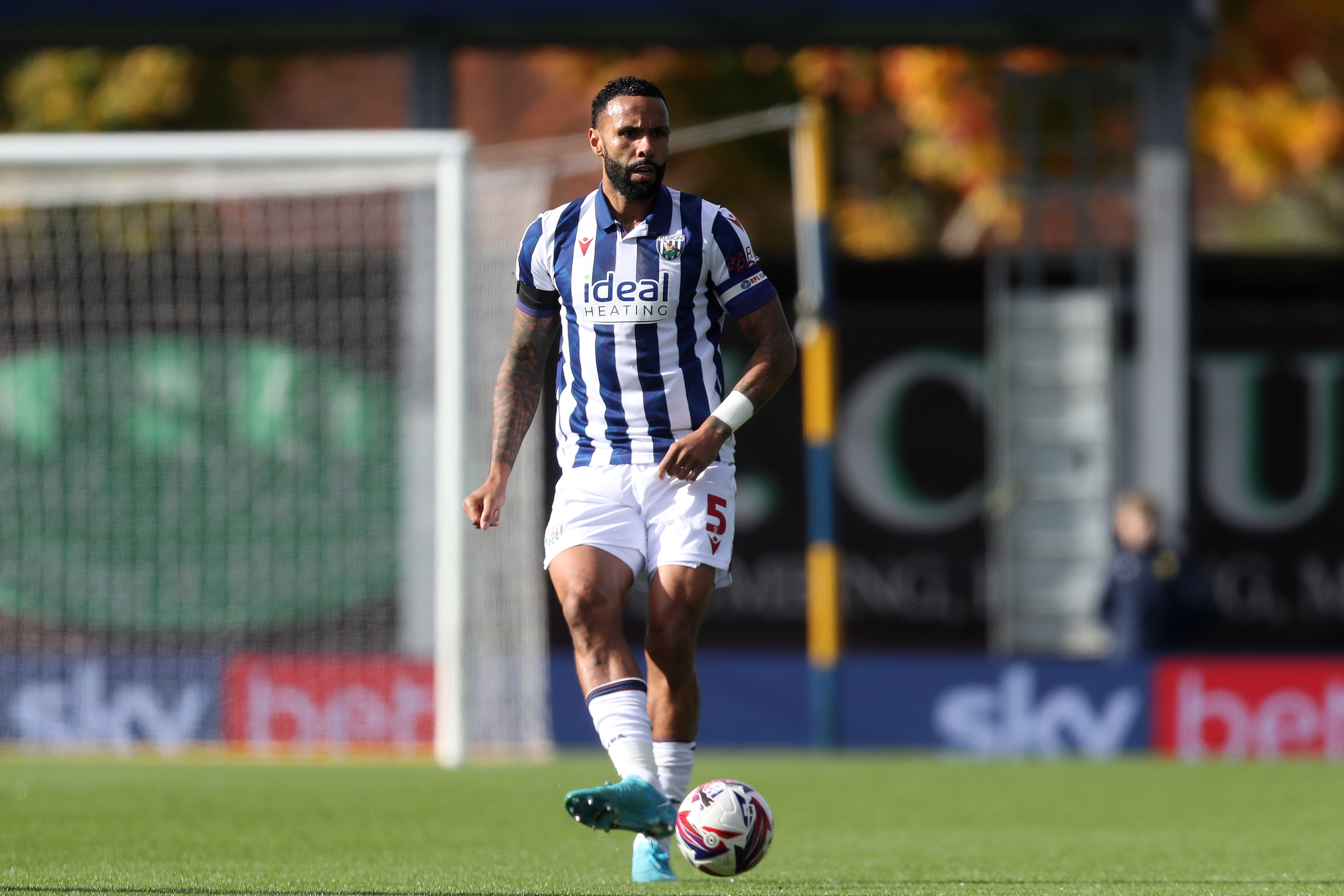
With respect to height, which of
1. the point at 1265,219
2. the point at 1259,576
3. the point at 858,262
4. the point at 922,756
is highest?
the point at 1265,219

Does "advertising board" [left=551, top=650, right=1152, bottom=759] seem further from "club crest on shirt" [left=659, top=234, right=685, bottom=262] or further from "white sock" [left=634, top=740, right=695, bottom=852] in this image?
"club crest on shirt" [left=659, top=234, right=685, bottom=262]

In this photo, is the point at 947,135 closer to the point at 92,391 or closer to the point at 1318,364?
the point at 1318,364

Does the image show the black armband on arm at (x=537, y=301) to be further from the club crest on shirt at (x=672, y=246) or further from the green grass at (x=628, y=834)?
the green grass at (x=628, y=834)

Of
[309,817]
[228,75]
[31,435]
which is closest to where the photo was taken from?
[309,817]

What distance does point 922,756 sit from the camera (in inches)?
443

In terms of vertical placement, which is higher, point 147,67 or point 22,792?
point 147,67

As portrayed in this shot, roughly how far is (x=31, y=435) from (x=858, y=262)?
5.92 m

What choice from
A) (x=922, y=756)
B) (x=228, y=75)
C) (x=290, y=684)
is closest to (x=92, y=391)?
(x=290, y=684)

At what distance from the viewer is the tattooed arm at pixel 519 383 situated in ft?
17.6

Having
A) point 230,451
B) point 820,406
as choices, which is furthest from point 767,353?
point 230,451

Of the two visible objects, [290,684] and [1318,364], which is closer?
[290,684]

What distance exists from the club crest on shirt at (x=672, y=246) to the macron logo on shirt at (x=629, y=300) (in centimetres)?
5

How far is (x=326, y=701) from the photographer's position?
36.7 feet

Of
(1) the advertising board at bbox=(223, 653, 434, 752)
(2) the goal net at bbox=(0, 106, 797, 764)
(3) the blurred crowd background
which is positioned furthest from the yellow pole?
(3) the blurred crowd background
